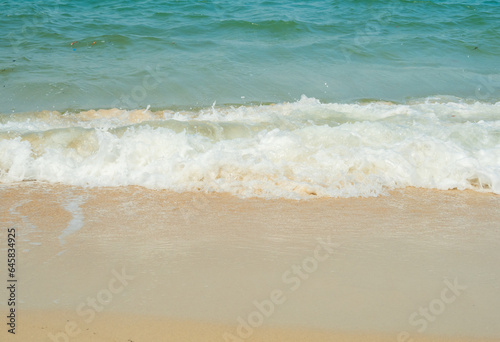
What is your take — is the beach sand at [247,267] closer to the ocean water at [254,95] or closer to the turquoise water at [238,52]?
the ocean water at [254,95]

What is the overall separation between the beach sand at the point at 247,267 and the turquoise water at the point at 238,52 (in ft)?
12.7

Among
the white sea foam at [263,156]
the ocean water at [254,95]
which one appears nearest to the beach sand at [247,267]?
the white sea foam at [263,156]

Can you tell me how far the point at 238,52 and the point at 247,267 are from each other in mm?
7195

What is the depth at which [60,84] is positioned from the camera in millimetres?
8016

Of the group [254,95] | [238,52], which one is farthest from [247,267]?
[238,52]

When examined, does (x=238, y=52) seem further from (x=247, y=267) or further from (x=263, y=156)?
(x=247, y=267)

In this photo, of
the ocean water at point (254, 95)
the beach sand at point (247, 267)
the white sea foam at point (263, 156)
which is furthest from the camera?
the ocean water at point (254, 95)

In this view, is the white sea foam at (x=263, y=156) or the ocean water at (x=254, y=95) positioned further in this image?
the ocean water at (x=254, y=95)

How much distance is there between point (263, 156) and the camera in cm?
512

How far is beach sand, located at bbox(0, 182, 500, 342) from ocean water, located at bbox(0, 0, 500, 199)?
20.1 inches

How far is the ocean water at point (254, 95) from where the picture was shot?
496 centimetres

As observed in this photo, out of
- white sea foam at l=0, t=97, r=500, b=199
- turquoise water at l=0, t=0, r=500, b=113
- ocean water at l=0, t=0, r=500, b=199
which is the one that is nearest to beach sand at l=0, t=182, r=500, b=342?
white sea foam at l=0, t=97, r=500, b=199

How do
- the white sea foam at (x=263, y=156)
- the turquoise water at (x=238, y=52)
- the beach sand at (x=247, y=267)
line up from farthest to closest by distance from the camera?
the turquoise water at (x=238, y=52), the white sea foam at (x=263, y=156), the beach sand at (x=247, y=267)

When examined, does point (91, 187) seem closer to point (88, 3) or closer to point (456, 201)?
point (456, 201)
